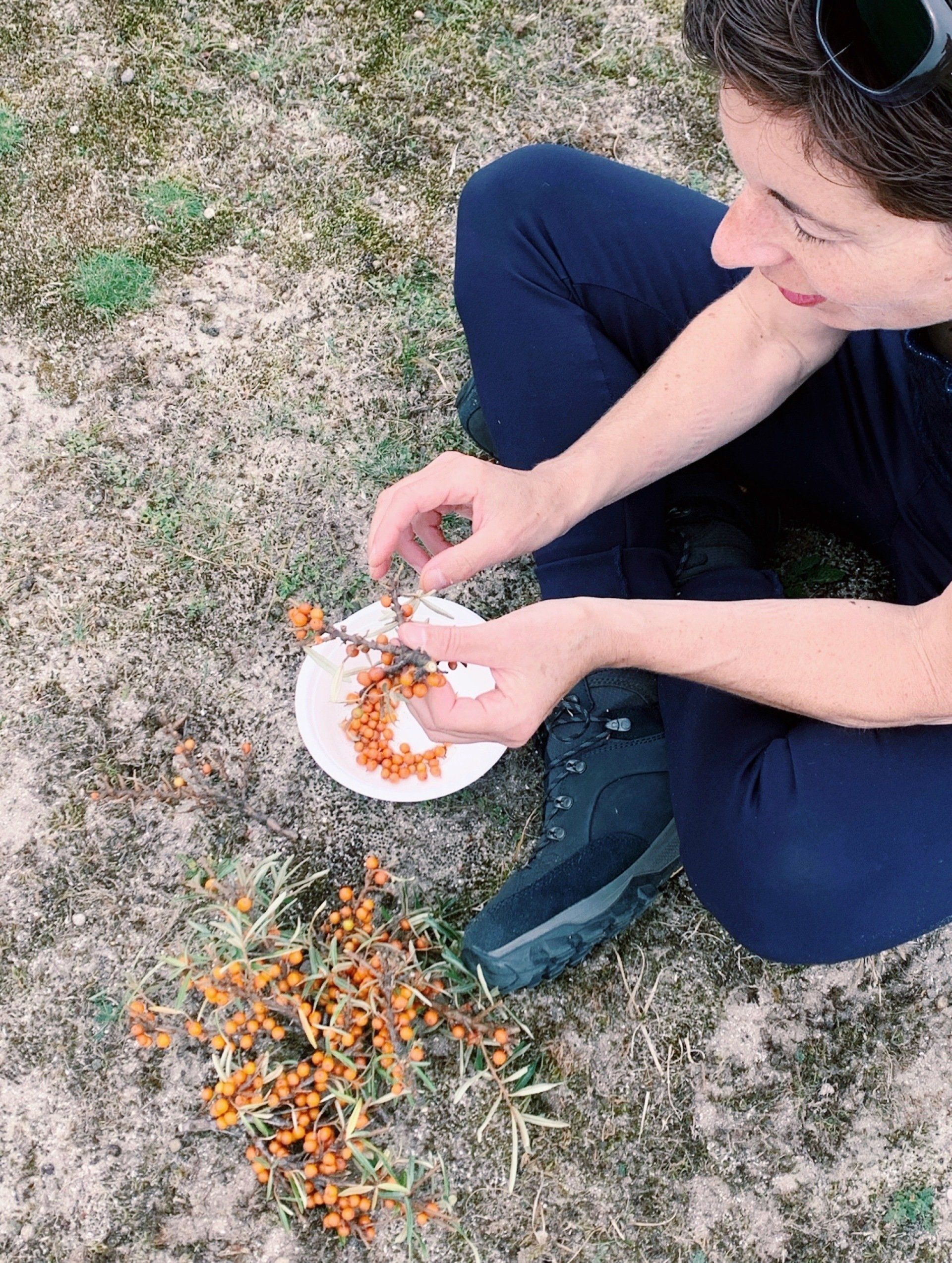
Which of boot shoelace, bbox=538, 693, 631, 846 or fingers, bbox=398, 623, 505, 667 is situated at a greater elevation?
fingers, bbox=398, 623, 505, 667

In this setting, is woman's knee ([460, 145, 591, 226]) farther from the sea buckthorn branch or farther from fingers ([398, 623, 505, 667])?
the sea buckthorn branch

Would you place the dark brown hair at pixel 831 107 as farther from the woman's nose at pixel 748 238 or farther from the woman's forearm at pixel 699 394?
the woman's forearm at pixel 699 394

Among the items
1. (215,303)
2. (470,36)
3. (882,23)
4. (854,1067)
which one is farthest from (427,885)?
(470,36)

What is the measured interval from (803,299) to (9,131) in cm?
225

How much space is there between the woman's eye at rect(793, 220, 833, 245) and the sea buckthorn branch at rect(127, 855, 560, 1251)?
4.56ft

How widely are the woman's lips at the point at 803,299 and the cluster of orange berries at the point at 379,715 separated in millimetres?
772

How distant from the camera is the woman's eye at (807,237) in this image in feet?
4.23

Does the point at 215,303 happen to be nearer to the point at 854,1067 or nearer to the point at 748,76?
the point at 748,76

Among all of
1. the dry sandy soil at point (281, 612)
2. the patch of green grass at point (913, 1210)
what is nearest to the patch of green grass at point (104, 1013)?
the dry sandy soil at point (281, 612)

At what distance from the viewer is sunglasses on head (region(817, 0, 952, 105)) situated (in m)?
1.00

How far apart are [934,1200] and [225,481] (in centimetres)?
219

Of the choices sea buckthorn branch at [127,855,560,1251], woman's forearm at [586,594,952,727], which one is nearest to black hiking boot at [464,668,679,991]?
sea buckthorn branch at [127,855,560,1251]

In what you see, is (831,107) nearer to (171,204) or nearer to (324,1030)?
(324,1030)

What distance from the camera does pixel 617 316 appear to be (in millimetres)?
2039
